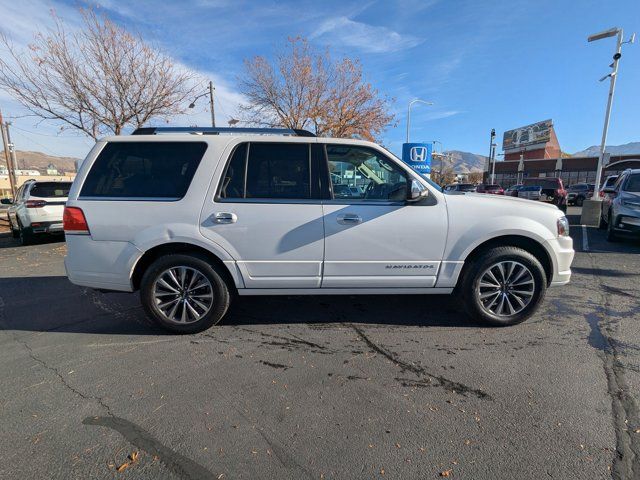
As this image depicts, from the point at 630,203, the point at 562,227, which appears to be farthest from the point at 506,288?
the point at 630,203

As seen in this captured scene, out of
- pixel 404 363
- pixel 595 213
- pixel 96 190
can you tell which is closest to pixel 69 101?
pixel 96 190

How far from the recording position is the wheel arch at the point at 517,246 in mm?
3811

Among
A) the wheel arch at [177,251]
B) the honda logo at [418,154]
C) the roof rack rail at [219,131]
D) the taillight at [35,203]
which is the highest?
the honda logo at [418,154]

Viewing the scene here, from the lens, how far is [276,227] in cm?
354

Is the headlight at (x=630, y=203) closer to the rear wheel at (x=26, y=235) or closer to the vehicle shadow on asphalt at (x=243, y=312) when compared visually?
the vehicle shadow on asphalt at (x=243, y=312)

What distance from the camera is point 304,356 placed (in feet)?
10.8

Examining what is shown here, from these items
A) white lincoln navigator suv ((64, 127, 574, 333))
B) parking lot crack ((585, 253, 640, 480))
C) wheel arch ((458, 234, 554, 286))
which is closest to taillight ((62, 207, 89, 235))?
white lincoln navigator suv ((64, 127, 574, 333))

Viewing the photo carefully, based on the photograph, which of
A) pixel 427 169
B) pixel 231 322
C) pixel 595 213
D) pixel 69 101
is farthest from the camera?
pixel 427 169

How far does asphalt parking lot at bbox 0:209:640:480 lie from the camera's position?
2076 millimetres

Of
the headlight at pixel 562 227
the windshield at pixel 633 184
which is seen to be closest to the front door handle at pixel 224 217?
the headlight at pixel 562 227

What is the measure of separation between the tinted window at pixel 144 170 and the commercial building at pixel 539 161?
54672 millimetres

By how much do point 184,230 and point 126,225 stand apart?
574mm

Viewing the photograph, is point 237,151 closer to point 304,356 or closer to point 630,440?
point 304,356

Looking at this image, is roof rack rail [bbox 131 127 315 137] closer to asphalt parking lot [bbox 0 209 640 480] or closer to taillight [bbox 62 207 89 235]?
taillight [bbox 62 207 89 235]
